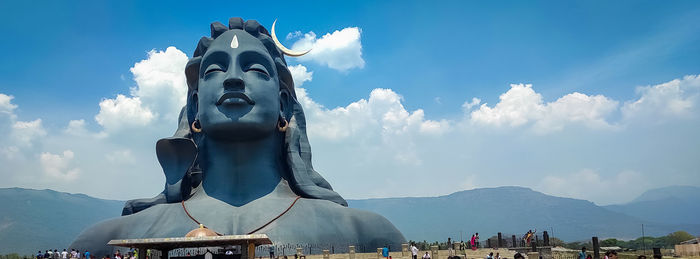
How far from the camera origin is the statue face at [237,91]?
27.1 m

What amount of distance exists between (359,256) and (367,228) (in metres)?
4.19

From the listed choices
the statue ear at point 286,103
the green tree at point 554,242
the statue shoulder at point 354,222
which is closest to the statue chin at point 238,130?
the statue ear at point 286,103

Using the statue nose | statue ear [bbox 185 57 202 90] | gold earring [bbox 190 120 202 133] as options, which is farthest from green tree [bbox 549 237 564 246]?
statue ear [bbox 185 57 202 90]

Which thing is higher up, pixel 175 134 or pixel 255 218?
pixel 175 134

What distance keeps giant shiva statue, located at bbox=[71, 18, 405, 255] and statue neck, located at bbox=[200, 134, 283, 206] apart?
0.05 metres

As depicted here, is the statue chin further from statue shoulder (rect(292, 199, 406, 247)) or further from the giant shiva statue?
statue shoulder (rect(292, 199, 406, 247))

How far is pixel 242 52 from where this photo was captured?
2791 cm

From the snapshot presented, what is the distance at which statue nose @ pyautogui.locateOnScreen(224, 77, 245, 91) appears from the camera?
27.0 metres

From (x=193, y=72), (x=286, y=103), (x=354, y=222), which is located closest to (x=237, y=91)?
(x=193, y=72)

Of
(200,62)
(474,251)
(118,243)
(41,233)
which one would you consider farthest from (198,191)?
(41,233)

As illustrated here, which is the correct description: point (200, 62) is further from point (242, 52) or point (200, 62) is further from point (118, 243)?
point (118, 243)

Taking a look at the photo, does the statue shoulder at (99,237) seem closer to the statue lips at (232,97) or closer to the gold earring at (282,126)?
the statue lips at (232,97)

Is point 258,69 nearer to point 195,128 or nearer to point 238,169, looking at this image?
point 195,128

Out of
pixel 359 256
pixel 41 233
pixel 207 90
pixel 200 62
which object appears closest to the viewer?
pixel 359 256
